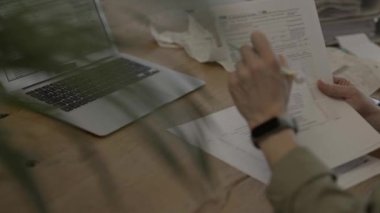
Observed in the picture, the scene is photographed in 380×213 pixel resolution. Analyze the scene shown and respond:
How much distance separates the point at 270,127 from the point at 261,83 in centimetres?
8

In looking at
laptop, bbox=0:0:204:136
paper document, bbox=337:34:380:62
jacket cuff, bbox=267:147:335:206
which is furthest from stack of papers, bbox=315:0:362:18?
laptop, bbox=0:0:204:136

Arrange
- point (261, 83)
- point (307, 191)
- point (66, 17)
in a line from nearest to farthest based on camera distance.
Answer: point (66, 17) < point (307, 191) < point (261, 83)

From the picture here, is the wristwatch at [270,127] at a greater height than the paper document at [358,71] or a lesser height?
greater

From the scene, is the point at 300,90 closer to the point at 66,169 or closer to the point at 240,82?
the point at 240,82

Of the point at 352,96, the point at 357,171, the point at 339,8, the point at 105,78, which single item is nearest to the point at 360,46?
the point at 339,8

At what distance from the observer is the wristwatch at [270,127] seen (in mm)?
748

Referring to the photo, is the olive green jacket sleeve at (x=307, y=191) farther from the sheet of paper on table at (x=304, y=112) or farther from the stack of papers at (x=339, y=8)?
the stack of papers at (x=339, y=8)

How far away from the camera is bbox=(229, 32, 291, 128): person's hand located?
76 centimetres

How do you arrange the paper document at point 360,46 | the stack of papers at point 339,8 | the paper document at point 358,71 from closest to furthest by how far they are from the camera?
the paper document at point 358,71 < the paper document at point 360,46 < the stack of papers at point 339,8

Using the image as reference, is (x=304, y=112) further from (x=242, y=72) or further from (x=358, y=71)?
(x=358, y=71)

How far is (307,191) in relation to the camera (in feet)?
2.15

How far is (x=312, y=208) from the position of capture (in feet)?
2.10

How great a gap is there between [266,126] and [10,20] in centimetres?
54

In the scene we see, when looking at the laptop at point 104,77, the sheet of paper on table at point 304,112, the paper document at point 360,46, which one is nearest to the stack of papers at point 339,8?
the paper document at point 360,46
